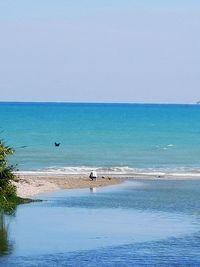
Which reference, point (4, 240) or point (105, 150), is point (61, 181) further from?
point (105, 150)

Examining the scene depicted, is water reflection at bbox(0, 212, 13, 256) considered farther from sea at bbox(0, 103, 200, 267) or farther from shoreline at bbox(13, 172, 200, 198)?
shoreline at bbox(13, 172, 200, 198)

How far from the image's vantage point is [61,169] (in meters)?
60.9

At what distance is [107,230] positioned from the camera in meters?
31.5

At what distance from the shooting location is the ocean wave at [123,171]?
5691cm

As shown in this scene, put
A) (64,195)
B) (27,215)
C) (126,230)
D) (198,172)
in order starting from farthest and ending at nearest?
(198,172), (64,195), (27,215), (126,230)

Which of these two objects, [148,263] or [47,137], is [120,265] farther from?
[47,137]

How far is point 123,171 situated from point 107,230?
28229mm

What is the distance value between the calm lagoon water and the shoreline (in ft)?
4.62

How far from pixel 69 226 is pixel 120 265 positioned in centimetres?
700

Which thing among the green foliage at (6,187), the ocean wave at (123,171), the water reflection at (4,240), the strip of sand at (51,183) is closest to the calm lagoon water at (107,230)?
the water reflection at (4,240)

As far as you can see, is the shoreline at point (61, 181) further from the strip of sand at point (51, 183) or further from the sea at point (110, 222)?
the sea at point (110, 222)

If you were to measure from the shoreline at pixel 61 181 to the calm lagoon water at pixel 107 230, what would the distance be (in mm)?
1408

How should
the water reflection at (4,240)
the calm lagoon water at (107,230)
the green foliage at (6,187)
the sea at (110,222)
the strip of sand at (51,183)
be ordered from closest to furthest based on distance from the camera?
the calm lagoon water at (107,230)
the sea at (110,222)
the water reflection at (4,240)
the green foliage at (6,187)
the strip of sand at (51,183)

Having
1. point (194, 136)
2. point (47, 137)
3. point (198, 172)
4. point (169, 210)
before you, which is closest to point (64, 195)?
point (169, 210)
